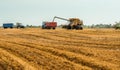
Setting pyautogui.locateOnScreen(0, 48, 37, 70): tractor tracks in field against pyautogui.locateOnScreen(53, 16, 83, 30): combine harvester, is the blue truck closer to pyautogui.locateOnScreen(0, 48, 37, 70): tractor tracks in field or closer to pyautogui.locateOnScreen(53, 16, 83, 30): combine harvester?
pyautogui.locateOnScreen(53, 16, 83, 30): combine harvester

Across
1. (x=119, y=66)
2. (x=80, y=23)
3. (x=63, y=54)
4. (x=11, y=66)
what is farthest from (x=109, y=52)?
(x=80, y=23)

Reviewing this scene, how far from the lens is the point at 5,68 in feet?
47.0

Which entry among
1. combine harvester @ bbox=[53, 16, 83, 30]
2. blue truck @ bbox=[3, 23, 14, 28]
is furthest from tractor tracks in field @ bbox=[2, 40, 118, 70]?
blue truck @ bbox=[3, 23, 14, 28]

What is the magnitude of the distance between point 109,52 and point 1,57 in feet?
15.8

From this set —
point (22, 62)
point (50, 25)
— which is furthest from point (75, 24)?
point (22, 62)

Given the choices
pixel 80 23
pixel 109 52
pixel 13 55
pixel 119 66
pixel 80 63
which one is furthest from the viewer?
pixel 80 23

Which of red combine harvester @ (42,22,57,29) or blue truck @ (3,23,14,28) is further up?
red combine harvester @ (42,22,57,29)

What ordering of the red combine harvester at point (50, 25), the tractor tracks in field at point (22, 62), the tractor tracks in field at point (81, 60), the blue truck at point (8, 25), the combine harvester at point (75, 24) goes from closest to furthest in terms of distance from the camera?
the tractor tracks in field at point (81, 60) → the tractor tracks in field at point (22, 62) → the combine harvester at point (75, 24) → the red combine harvester at point (50, 25) → the blue truck at point (8, 25)

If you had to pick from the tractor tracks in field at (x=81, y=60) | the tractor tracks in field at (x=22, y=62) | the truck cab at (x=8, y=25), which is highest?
the tractor tracks in field at (x=81, y=60)

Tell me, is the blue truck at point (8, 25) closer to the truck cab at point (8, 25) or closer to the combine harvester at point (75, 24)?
the truck cab at point (8, 25)

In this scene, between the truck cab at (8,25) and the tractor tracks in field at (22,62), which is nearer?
the tractor tracks in field at (22,62)

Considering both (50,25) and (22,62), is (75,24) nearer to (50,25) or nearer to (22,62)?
(50,25)

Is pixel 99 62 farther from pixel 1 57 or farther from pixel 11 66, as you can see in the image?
pixel 1 57

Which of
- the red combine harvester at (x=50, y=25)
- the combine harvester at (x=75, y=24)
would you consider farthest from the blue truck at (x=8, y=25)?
the combine harvester at (x=75, y=24)
